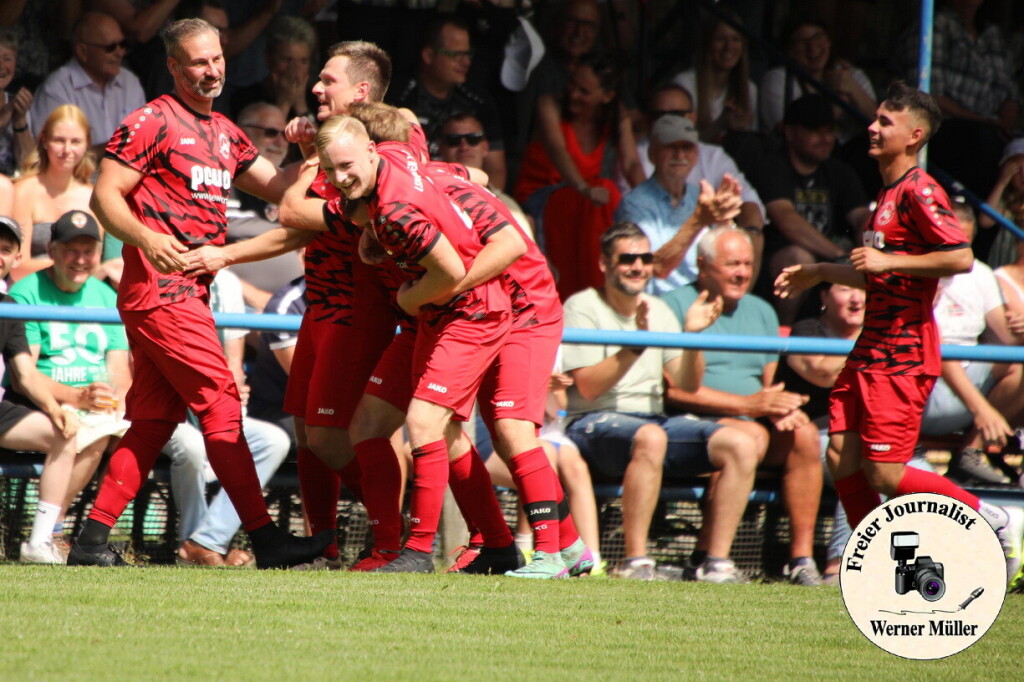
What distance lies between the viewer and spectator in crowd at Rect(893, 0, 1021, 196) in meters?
9.80

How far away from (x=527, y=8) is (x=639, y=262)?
3.31 meters

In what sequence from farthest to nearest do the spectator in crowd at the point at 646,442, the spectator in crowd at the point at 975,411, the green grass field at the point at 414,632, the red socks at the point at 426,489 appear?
the spectator in crowd at the point at 975,411 < the spectator in crowd at the point at 646,442 < the red socks at the point at 426,489 < the green grass field at the point at 414,632

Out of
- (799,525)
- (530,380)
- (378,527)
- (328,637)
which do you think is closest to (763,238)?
(799,525)

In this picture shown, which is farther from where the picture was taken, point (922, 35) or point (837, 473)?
point (922, 35)

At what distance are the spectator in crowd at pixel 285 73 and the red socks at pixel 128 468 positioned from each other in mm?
3270

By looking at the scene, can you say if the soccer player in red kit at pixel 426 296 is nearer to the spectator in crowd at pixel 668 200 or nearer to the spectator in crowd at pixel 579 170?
the spectator in crowd at pixel 668 200

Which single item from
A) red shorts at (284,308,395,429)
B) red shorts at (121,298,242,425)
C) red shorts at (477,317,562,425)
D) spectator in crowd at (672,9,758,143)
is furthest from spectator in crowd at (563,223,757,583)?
spectator in crowd at (672,9,758,143)

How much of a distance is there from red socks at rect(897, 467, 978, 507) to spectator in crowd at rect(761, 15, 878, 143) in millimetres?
4262

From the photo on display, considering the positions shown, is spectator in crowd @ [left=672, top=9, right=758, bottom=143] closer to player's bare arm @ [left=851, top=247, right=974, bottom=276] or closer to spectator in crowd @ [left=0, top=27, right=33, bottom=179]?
player's bare arm @ [left=851, top=247, right=974, bottom=276]

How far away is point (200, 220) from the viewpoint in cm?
509

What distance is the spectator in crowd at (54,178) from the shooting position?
22.9ft

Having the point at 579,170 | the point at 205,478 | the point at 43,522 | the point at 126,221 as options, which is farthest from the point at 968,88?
the point at 43,522

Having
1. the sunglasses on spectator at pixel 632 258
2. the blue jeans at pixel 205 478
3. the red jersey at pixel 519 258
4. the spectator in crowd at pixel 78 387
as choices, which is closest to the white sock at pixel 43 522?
the spectator in crowd at pixel 78 387

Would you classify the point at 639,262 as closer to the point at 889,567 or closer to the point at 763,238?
the point at 763,238
